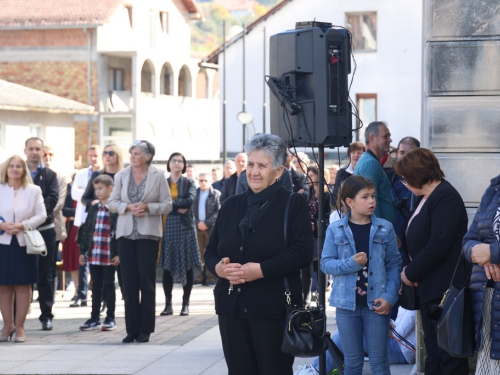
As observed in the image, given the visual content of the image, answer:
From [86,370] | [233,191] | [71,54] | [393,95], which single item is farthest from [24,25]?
[86,370]

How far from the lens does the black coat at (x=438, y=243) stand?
704cm

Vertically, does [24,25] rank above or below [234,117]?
above

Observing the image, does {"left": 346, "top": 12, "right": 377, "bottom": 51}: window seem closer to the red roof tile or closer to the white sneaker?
the red roof tile

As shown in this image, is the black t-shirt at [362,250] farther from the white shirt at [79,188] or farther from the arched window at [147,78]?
the arched window at [147,78]

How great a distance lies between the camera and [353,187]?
287 inches

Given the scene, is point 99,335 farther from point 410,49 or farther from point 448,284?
point 410,49

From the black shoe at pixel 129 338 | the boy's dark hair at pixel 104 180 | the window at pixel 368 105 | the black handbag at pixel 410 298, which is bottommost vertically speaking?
the black shoe at pixel 129 338

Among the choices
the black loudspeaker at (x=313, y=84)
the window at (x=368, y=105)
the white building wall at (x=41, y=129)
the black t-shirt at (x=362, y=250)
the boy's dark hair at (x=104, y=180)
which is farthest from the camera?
the window at (x=368, y=105)

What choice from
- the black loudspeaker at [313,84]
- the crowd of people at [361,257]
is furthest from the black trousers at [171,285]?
the black loudspeaker at [313,84]

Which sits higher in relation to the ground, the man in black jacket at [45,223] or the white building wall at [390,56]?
the white building wall at [390,56]

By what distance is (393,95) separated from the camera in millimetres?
42281

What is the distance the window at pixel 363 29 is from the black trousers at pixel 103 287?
105 ft

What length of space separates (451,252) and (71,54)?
46032 millimetres

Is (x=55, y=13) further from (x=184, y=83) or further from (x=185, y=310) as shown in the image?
(x=185, y=310)
